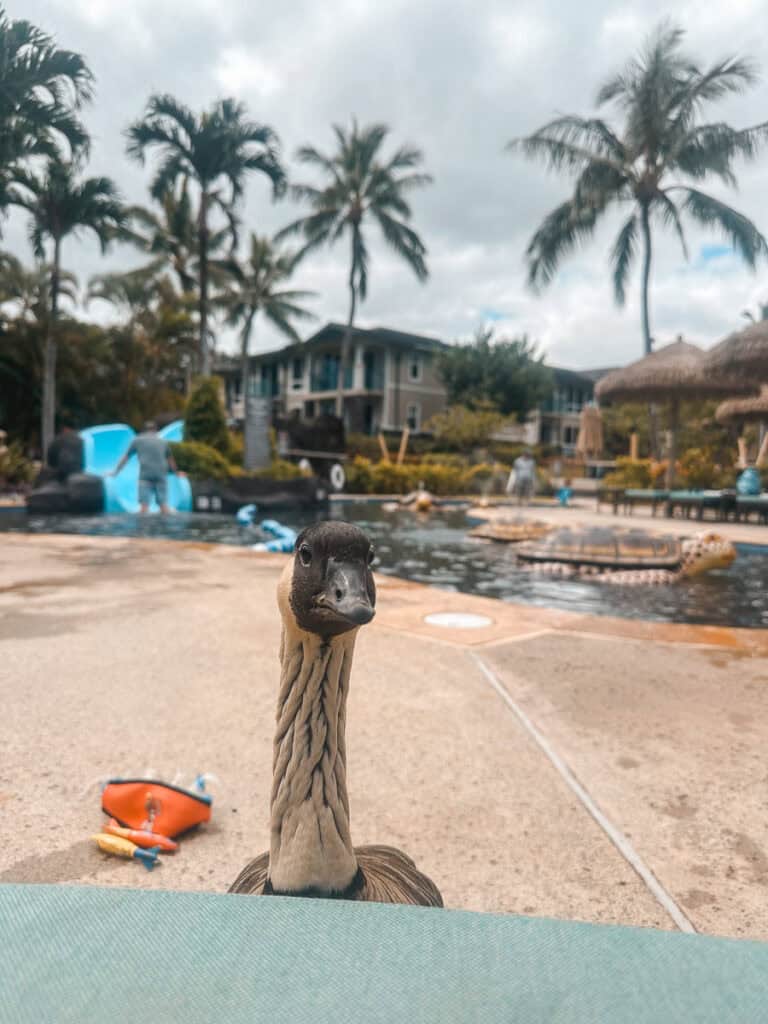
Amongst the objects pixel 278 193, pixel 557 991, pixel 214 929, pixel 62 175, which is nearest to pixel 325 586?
pixel 214 929

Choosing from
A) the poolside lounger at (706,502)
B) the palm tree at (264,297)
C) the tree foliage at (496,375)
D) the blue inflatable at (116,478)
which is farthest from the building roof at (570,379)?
the blue inflatable at (116,478)

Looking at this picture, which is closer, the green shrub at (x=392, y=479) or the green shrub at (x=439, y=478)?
the green shrub at (x=392, y=479)

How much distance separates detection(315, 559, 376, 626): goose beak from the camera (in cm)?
120

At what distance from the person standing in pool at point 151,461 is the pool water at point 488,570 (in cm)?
75

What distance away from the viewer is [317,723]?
138 centimetres

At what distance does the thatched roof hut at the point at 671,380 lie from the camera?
16.8 metres

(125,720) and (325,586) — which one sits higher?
(325,586)

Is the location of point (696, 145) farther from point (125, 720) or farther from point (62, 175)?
point (125, 720)

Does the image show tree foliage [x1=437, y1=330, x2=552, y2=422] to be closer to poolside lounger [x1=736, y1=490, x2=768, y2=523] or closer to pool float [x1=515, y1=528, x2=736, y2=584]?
poolside lounger [x1=736, y1=490, x2=768, y2=523]

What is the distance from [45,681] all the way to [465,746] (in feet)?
7.84

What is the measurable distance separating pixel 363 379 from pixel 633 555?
108ft

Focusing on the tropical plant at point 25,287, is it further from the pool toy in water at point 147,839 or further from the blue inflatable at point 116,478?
the pool toy in water at point 147,839

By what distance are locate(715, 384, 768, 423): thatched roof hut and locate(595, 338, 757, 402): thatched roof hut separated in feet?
5.22

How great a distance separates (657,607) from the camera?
6.59 m
